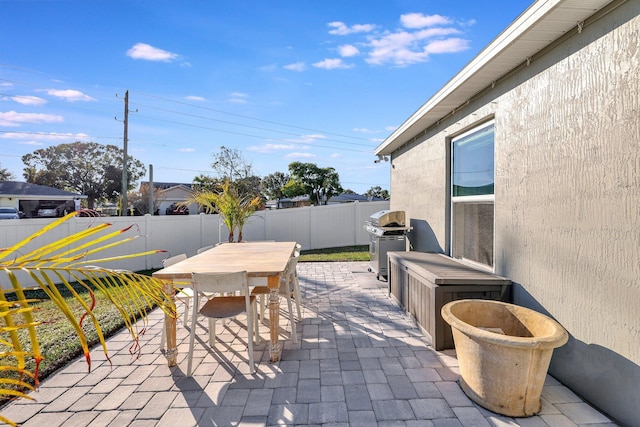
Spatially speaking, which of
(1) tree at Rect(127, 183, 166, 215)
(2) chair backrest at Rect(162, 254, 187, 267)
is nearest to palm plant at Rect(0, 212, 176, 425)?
(2) chair backrest at Rect(162, 254, 187, 267)

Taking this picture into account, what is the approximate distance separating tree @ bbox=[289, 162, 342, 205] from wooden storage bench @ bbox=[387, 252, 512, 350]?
86.8ft

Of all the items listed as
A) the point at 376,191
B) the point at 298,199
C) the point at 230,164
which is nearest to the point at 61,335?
the point at 230,164

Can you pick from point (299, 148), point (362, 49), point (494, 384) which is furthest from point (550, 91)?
point (299, 148)

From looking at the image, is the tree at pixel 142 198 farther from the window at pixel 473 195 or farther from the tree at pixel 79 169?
the window at pixel 473 195

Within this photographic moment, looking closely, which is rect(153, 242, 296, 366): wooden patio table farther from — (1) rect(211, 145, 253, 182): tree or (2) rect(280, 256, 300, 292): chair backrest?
(1) rect(211, 145, 253, 182): tree

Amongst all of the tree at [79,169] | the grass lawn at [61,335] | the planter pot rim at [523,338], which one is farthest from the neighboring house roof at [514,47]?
the tree at [79,169]

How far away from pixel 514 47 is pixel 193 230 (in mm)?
8149

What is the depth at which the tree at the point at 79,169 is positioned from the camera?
28.7 m

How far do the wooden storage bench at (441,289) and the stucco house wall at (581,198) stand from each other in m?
0.21

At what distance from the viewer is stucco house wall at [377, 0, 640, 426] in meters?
2.16

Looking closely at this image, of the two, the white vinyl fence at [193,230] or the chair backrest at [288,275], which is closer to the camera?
the chair backrest at [288,275]

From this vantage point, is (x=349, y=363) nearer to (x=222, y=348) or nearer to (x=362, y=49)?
(x=222, y=348)

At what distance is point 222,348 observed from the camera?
11.5ft

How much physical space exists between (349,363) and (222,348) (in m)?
1.39
